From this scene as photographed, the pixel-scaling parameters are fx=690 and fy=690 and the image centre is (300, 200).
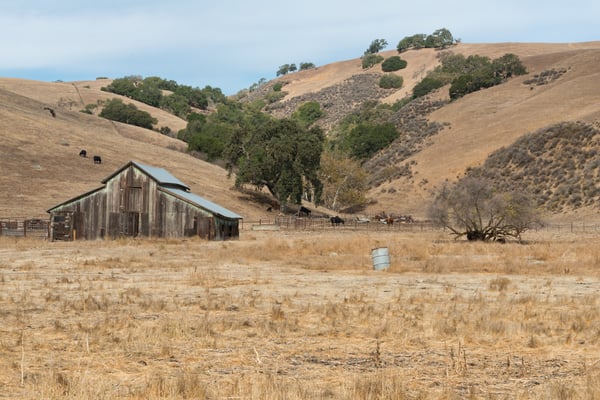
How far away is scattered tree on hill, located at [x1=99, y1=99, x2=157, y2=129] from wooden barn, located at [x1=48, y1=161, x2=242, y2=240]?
102 metres

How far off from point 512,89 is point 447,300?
11674 cm

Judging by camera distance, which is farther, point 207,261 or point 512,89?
point 512,89

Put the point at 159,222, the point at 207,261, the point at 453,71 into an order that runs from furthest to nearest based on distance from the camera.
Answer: the point at 453,71 < the point at 159,222 < the point at 207,261

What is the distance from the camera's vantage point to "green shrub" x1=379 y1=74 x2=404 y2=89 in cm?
19440

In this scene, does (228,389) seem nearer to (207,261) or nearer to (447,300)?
(447,300)

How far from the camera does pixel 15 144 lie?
82750 millimetres

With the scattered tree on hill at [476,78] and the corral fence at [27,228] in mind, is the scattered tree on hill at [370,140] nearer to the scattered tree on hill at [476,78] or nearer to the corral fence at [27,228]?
the scattered tree on hill at [476,78]

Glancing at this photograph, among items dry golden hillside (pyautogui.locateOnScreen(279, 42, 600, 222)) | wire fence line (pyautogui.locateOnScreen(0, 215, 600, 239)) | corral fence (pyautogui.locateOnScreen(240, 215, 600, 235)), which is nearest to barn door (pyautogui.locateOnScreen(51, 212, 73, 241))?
wire fence line (pyautogui.locateOnScreen(0, 215, 600, 239))

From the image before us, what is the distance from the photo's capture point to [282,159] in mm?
80812

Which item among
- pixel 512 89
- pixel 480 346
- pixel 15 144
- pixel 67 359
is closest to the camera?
pixel 67 359

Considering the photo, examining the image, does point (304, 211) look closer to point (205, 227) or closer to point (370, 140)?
point (205, 227)


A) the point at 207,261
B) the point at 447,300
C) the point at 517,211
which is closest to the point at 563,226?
the point at 517,211

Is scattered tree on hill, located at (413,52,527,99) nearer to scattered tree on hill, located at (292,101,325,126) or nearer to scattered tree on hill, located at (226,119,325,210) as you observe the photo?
scattered tree on hill, located at (292,101,325,126)

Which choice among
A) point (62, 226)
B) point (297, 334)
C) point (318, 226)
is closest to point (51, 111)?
point (318, 226)
